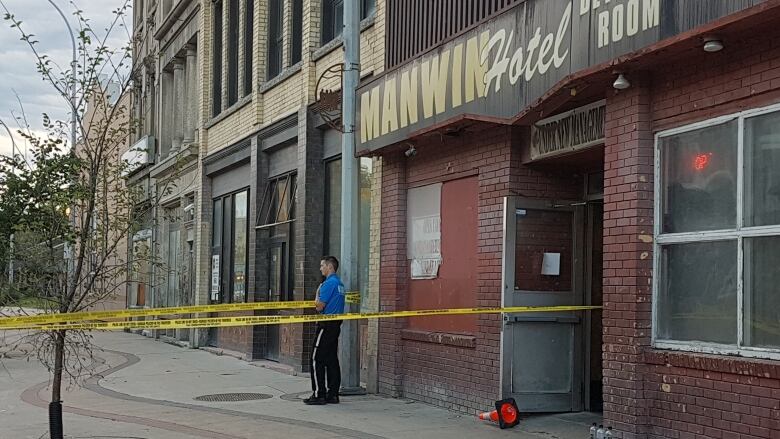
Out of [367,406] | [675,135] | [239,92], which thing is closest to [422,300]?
[367,406]

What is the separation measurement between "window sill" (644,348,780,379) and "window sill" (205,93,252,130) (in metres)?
12.5

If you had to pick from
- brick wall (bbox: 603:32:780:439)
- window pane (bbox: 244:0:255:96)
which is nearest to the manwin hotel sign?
brick wall (bbox: 603:32:780:439)

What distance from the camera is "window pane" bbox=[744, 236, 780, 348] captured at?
20.2 ft

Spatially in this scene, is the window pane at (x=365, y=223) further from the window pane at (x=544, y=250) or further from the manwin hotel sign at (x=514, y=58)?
the window pane at (x=544, y=250)

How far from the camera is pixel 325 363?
1087 centimetres

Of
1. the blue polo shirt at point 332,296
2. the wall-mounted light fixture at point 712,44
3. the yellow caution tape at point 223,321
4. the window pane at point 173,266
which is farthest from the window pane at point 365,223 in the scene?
the window pane at point 173,266

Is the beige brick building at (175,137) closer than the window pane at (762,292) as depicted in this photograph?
No

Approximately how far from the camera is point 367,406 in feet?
34.9

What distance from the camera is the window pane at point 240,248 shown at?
1895 centimetres

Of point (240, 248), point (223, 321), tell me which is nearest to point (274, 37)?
point (240, 248)

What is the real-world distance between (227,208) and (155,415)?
34.0 feet

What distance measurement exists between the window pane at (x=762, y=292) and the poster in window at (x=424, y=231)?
15.9 ft

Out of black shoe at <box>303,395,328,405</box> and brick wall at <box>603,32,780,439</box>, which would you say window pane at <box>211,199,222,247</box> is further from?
brick wall at <box>603,32,780,439</box>

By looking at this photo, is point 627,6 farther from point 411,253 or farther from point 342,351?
point 342,351
